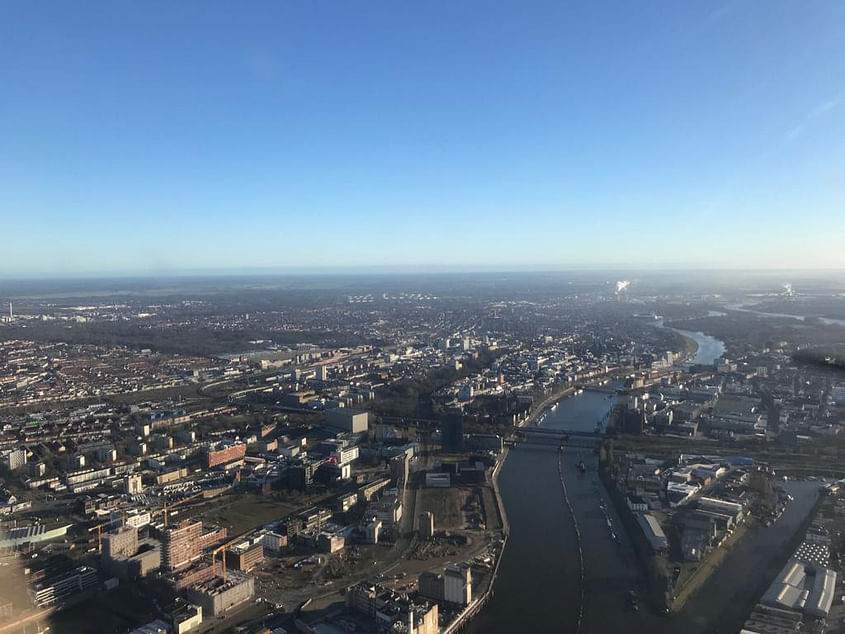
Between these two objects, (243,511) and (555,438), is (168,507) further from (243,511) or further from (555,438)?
(555,438)

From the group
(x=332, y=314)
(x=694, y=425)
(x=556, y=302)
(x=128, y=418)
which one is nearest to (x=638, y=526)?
(x=694, y=425)

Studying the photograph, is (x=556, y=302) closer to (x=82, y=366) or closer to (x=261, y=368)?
(x=261, y=368)

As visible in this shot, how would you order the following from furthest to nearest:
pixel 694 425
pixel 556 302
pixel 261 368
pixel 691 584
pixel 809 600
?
pixel 556 302 < pixel 261 368 < pixel 694 425 < pixel 691 584 < pixel 809 600

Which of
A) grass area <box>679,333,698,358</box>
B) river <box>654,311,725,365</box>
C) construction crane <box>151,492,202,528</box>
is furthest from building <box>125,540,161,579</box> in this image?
grass area <box>679,333,698,358</box>

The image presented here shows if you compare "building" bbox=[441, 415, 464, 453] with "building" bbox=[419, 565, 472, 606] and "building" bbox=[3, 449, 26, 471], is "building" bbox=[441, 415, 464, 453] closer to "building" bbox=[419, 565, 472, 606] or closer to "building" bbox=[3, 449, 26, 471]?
"building" bbox=[419, 565, 472, 606]

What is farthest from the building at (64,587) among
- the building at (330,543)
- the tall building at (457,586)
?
the tall building at (457,586)

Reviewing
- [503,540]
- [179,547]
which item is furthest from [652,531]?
[179,547]
